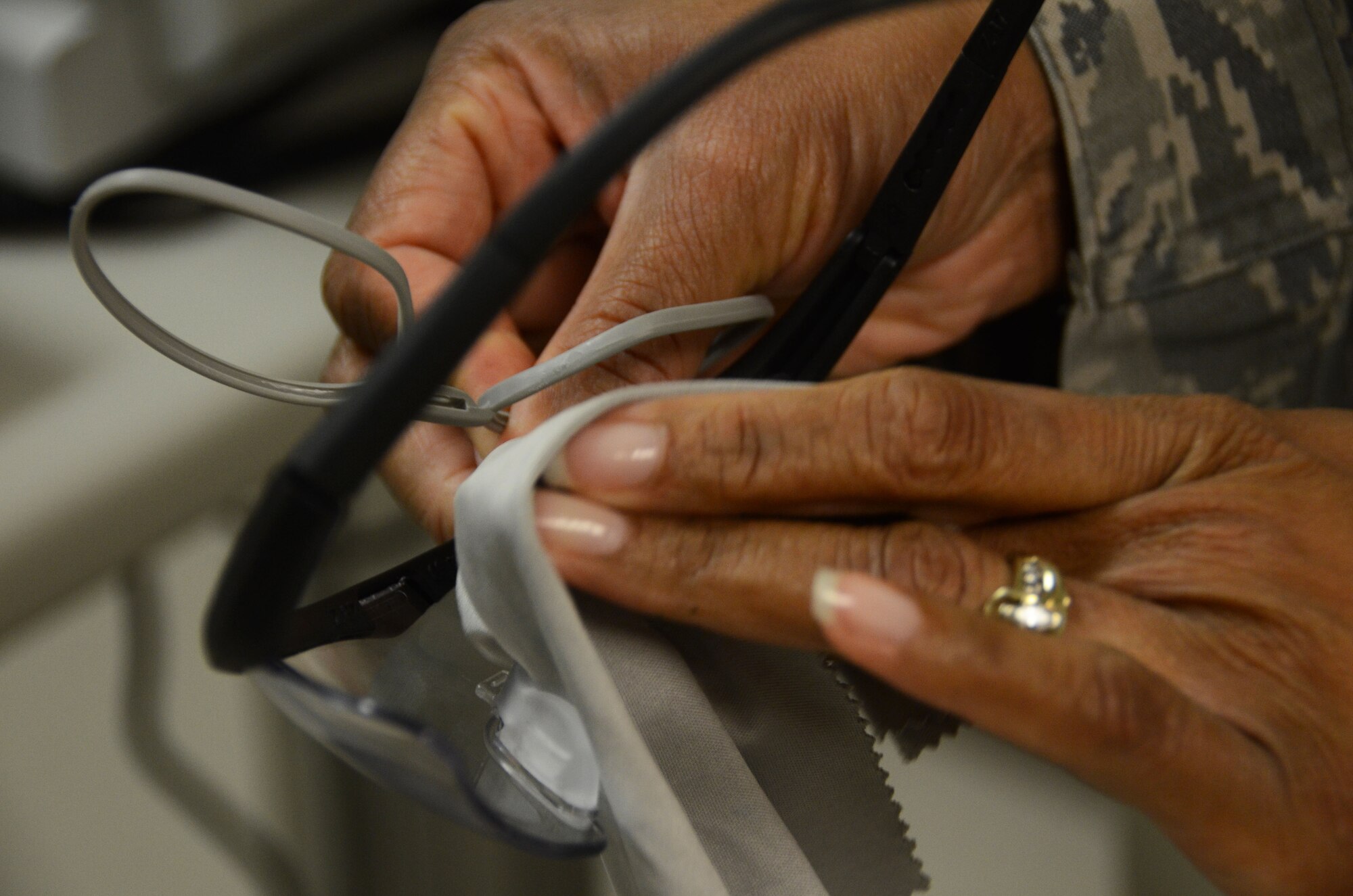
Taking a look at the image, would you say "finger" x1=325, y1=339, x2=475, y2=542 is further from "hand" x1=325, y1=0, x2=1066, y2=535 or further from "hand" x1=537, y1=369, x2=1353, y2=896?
"hand" x1=537, y1=369, x2=1353, y2=896

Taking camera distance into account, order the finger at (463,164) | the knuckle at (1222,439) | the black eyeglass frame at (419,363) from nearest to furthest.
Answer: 1. the black eyeglass frame at (419,363)
2. the knuckle at (1222,439)
3. the finger at (463,164)

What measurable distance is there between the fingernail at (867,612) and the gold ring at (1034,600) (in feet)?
0.13

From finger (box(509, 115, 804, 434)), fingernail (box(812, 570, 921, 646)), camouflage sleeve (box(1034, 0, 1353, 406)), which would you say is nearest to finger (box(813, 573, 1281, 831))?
fingernail (box(812, 570, 921, 646))

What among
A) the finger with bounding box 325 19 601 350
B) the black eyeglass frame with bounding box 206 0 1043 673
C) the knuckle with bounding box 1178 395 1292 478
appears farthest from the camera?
the finger with bounding box 325 19 601 350

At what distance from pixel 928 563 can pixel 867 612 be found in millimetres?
41

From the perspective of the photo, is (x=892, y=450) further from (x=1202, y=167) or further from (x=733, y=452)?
(x=1202, y=167)

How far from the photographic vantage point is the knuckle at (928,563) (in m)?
0.23

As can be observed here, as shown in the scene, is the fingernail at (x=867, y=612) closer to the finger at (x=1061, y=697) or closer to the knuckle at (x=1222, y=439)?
the finger at (x=1061, y=697)

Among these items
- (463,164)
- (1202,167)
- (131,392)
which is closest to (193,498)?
(131,392)

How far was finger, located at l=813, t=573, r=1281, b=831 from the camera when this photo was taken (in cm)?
20

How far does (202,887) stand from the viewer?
0.56m

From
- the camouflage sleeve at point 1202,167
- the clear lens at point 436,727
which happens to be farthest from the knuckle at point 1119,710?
the camouflage sleeve at point 1202,167

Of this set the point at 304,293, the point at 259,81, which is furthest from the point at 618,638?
the point at 259,81

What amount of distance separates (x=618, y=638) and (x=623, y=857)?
1.9 inches
